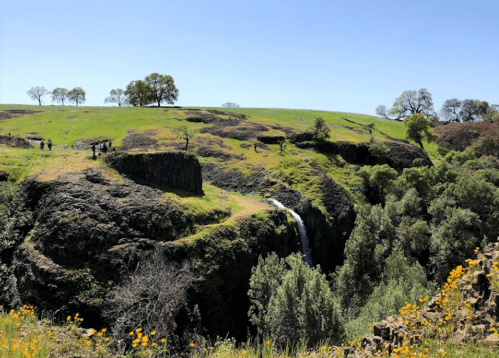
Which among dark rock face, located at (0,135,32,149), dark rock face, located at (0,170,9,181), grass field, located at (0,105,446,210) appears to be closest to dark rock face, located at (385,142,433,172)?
grass field, located at (0,105,446,210)

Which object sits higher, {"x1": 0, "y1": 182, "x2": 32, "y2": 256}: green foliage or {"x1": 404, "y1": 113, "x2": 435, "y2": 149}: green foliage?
{"x1": 404, "y1": 113, "x2": 435, "y2": 149}: green foliage

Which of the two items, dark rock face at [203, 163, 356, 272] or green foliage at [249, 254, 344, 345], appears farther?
dark rock face at [203, 163, 356, 272]

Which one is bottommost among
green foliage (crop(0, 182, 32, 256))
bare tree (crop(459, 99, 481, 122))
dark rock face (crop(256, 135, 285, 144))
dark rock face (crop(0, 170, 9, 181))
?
green foliage (crop(0, 182, 32, 256))

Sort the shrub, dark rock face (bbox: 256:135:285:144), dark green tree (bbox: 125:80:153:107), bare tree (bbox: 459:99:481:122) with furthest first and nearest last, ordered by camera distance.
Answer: bare tree (bbox: 459:99:481:122) < dark green tree (bbox: 125:80:153:107) < the shrub < dark rock face (bbox: 256:135:285:144)

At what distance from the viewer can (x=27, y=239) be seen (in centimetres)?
2806

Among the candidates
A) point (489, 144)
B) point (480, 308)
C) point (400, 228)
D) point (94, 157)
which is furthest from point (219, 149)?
point (489, 144)

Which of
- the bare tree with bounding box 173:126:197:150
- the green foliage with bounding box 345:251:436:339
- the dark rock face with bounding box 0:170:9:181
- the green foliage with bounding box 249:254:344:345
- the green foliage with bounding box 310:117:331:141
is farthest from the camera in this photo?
the green foliage with bounding box 310:117:331:141

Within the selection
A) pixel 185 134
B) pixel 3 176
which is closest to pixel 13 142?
pixel 3 176

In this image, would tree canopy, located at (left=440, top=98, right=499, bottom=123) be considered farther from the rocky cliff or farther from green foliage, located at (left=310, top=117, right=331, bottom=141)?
the rocky cliff

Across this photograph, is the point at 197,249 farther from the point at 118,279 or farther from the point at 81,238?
the point at 81,238

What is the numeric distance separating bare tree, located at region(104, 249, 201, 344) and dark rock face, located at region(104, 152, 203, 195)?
40.7ft

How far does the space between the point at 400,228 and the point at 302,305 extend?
2723 cm

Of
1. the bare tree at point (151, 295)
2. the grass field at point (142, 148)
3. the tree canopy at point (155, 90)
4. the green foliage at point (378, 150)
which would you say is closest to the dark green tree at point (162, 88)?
the tree canopy at point (155, 90)

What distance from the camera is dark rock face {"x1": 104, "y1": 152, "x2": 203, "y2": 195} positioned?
123 ft
